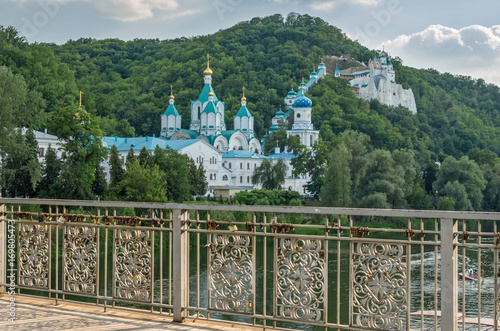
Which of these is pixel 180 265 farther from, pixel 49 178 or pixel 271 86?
pixel 271 86

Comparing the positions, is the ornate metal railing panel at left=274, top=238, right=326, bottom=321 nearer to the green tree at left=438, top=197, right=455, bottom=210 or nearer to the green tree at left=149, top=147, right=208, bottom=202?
the green tree at left=149, top=147, right=208, bottom=202

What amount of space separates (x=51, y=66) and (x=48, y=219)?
44951 millimetres

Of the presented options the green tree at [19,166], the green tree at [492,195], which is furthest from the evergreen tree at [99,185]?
the green tree at [492,195]

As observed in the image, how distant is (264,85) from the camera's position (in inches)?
3184

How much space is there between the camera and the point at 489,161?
185 feet

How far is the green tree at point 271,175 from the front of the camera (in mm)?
49938

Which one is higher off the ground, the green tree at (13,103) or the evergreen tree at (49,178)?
the green tree at (13,103)

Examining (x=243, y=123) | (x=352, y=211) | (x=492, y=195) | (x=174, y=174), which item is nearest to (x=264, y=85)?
(x=243, y=123)

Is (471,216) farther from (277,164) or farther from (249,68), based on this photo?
(249,68)

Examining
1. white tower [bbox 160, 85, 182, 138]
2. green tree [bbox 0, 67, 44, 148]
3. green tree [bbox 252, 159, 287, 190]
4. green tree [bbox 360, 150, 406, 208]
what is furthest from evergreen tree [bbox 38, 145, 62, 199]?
white tower [bbox 160, 85, 182, 138]

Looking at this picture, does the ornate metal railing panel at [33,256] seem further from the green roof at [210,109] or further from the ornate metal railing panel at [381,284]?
the green roof at [210,109]

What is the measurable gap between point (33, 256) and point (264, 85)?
75866 millimetres

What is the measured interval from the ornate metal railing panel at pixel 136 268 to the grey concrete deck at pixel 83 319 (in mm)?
171

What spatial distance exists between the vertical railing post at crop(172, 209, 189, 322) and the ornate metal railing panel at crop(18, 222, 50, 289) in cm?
143
